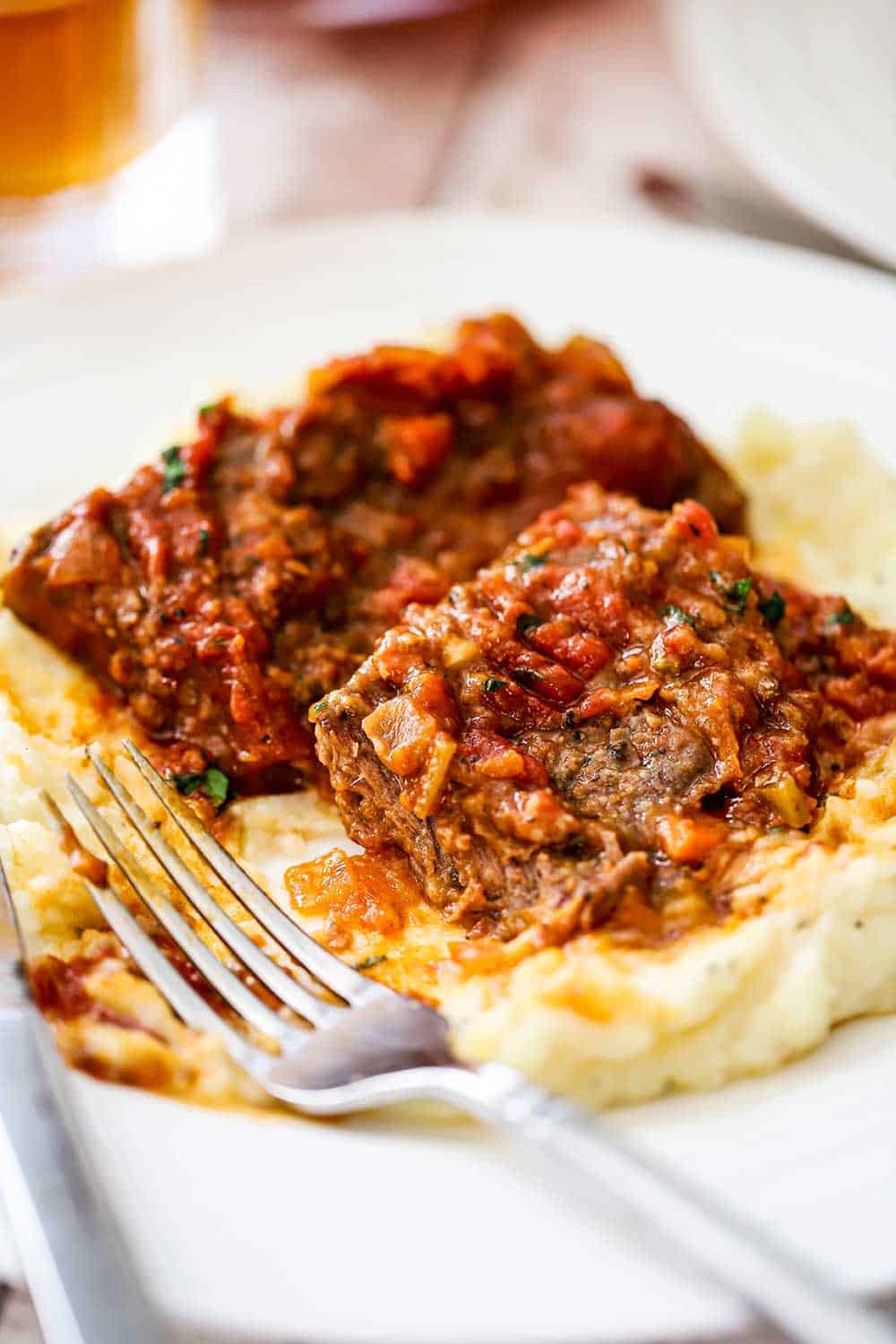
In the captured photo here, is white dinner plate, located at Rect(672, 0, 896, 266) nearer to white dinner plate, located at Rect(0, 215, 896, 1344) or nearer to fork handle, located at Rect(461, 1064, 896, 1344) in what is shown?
white dinner plate, located at Rect(0, 215, 896, 1344)

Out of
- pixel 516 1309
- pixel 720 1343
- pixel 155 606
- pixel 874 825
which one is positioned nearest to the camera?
pixel 516 1309


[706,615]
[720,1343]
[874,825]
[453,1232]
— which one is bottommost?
[720,1343]

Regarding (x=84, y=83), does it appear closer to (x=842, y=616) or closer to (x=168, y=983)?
(x=842, y=616)

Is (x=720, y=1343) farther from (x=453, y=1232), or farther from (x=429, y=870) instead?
(x=429, y=870)

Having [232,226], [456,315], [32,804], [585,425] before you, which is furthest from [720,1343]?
[232,226]

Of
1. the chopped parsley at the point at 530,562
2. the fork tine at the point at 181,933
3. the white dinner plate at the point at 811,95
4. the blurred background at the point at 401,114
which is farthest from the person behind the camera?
the blurred background at the point at 401,114

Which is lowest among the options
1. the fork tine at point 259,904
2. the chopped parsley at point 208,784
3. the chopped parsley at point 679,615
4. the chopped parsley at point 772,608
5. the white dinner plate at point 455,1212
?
the chopped parsley at point 208,784

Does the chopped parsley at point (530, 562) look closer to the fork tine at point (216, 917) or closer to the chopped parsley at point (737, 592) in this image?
the chopped parsley at point (737, 592)

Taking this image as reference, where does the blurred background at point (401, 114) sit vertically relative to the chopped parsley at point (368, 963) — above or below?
above

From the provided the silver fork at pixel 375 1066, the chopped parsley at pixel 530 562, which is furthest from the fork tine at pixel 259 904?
the chopped parsley at pixel 530 562
